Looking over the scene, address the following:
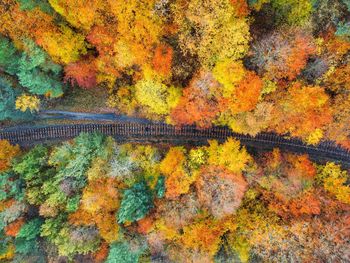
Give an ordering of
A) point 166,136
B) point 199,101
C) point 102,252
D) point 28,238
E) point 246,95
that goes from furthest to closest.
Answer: point 166,136 < point 102,252 < point 28,238 < point 199,101 < point 246,95

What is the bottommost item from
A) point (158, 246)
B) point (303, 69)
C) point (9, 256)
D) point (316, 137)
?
point (9, 256)

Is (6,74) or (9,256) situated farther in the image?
(9,256)

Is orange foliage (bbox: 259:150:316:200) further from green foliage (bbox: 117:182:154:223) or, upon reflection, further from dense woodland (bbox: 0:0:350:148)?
green foliage (bbox: 117:182:154:223)

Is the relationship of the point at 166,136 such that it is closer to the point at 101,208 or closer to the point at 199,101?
the point at 199,101

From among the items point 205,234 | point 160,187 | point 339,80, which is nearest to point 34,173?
point 160,187

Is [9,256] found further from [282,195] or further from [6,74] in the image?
[282,195]

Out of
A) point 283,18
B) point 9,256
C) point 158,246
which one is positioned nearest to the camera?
point 283,18

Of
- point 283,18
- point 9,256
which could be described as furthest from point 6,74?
point 283,18

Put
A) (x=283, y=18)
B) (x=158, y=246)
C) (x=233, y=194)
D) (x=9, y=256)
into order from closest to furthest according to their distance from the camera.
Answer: (x=283, y=18) < (x=233, y=194) < (x=158, y=246) < (x=9, y=256)
